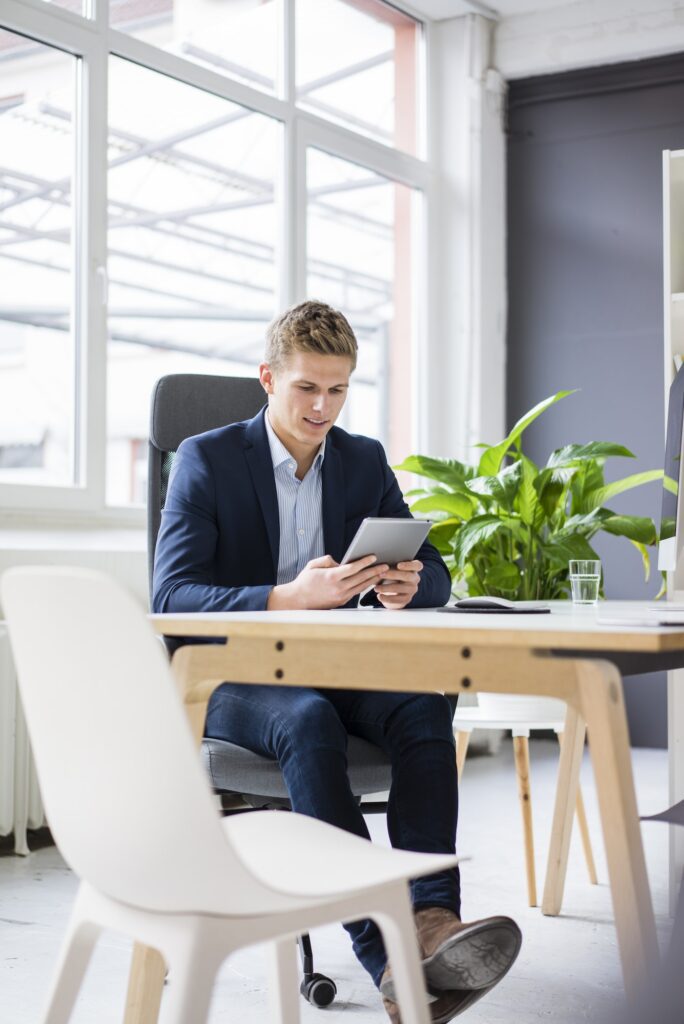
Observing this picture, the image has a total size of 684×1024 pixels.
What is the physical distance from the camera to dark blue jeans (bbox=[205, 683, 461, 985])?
1.64m

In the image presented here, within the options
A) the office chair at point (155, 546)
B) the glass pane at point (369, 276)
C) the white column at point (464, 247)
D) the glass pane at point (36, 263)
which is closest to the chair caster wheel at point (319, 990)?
the office chair at point (155, 546)

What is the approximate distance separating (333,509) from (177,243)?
1955mm

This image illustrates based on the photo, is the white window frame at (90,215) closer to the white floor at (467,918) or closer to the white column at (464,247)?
the white floor at (467,918)

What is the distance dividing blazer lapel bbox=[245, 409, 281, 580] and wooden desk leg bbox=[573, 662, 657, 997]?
90cm

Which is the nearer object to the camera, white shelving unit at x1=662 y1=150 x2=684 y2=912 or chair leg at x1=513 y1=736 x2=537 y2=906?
white shelving unit at x1=662 y1=150 x2=684 y2=912

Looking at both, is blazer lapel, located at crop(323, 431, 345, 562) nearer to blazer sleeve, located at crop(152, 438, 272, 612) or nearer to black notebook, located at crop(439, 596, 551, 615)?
blazer sleeve, located at crop(152, 438, 272, 612)

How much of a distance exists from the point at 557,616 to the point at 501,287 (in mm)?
3654

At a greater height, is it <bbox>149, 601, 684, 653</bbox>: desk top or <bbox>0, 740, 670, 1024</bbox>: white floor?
<bbox>149, 601, 684, 653</bbox>: desk top

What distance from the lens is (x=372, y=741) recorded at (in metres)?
1.85

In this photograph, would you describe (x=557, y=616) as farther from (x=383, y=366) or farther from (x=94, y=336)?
(x=383, y=366)

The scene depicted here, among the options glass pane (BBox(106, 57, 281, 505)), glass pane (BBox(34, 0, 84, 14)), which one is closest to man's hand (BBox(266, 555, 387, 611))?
glass pane (BBox(106, 57, 281, 505))

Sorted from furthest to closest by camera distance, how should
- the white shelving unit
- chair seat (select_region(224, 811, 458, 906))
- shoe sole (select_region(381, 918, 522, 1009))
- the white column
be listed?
1. the white column
2. the white shelving unit
3. shoe sole (select_region(381, 918, 522, 1009))
4. chair seat (select_region(224, 811, 458, 906))

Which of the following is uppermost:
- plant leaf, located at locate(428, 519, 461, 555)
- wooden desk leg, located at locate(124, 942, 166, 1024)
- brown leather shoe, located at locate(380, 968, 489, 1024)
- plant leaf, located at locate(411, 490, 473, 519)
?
plant leaf, located at locate(411, 490, 473, 519)

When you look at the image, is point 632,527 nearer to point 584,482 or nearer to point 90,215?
point 584,482
